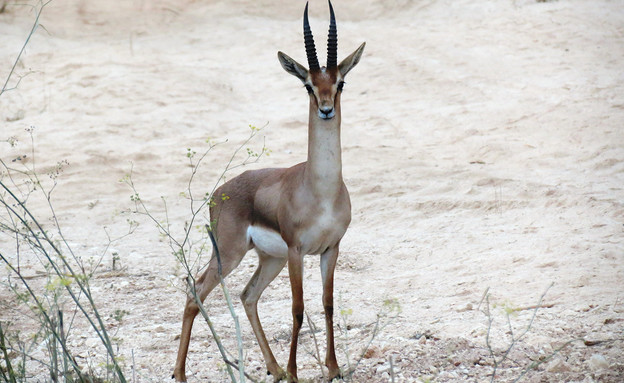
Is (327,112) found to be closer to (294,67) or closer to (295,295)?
(294,67)

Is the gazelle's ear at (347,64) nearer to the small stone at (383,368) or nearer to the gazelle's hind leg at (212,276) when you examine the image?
the gazelle's hind leg at (212,276)

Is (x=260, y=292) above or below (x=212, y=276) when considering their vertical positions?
below

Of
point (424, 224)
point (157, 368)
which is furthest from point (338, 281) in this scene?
point (157, 368)

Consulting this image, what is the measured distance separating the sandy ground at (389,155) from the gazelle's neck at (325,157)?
1.23 m

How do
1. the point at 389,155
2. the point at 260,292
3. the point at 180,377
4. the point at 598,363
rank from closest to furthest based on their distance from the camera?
the point at 598,363 → the point at 180,377 → the point at 260,292 → the point at 389,155

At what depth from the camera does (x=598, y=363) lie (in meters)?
4.81

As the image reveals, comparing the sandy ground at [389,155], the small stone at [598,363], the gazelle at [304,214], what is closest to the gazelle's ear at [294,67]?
the gazelle at [304,214]

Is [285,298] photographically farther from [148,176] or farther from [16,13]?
[16,13]

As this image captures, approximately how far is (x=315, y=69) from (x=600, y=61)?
9924 millimetres

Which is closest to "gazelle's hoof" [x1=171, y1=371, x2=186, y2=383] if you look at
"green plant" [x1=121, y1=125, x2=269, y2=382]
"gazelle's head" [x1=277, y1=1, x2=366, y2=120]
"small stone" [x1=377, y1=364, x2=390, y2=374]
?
"green plant" [x1=121, y1=125, x2=269, y2=382]

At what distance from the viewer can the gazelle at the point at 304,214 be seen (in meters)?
5.36

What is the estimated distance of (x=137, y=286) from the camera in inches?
307

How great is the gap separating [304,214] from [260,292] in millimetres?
1104

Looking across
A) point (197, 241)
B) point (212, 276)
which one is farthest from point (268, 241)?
point (197, 241)
